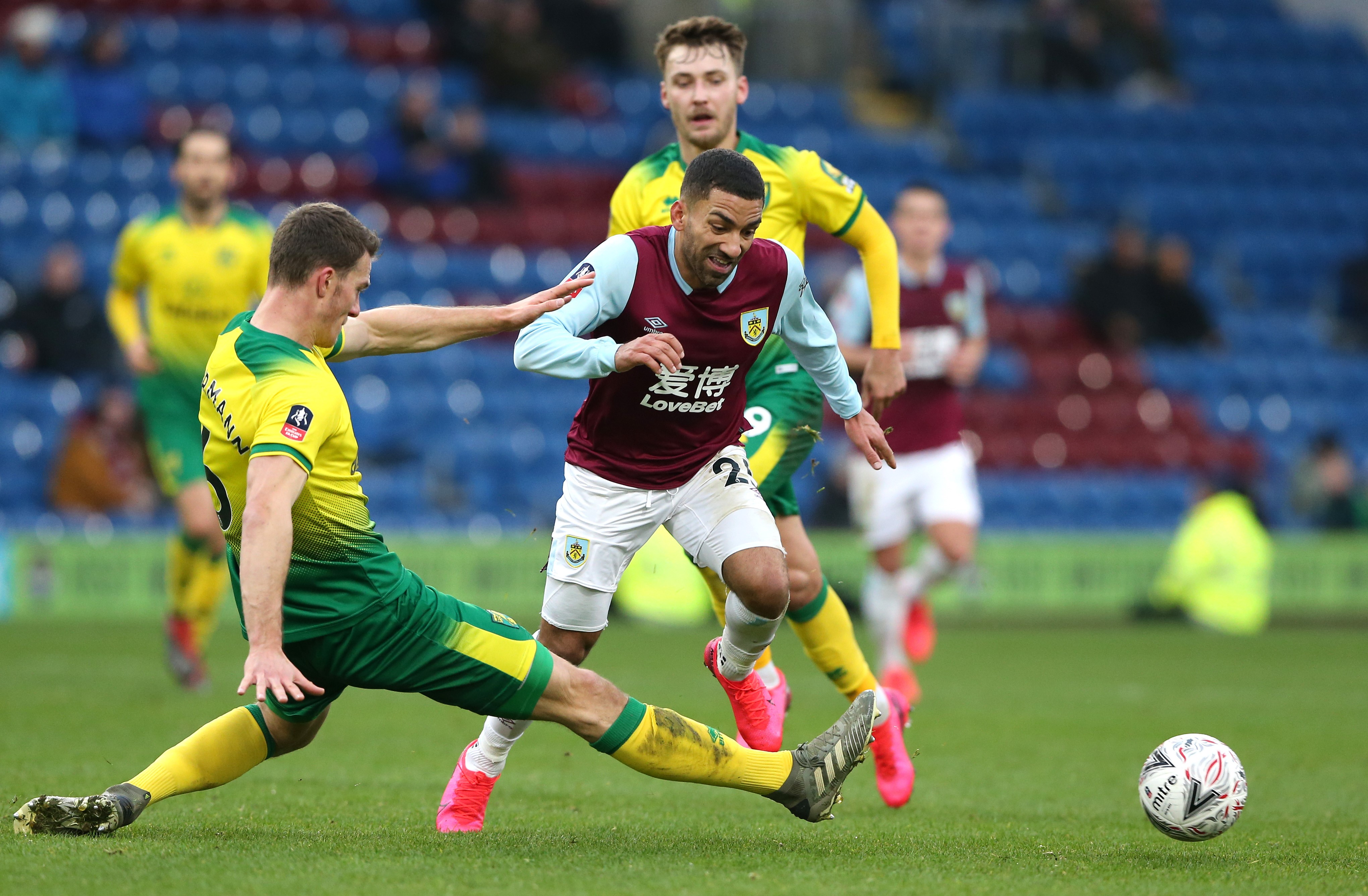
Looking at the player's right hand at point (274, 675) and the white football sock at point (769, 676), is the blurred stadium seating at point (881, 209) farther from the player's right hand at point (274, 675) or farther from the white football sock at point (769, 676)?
the player's right hand at point (274, 675)

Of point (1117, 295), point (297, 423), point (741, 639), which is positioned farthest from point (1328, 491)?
point (297, 423)

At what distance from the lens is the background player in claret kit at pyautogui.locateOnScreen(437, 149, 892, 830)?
509 centimetres

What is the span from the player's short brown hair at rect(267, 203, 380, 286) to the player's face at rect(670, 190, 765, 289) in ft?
3.43

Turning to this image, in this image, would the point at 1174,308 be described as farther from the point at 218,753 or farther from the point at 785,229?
the point at 218,753

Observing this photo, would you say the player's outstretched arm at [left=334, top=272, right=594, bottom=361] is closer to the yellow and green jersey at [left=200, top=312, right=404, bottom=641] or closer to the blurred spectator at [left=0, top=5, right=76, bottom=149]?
the yellow and green jersey at [left=200, top=312, right=404, bottom=641]

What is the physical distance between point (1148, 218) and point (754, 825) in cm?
1795

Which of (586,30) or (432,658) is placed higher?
(586,30)

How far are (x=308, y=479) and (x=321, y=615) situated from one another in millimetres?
390

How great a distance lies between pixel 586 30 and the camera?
67.8 ft

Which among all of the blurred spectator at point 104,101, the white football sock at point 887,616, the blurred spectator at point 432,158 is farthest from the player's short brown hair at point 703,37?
the blurred spectator at point 104,101

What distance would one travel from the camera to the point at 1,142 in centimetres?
1656

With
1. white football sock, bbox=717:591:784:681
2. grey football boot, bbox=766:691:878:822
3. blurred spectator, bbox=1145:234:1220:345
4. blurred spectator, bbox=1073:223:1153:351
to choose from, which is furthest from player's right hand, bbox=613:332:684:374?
blurred spectator, bbox=1145:234:1220:345

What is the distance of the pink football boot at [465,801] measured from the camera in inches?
202

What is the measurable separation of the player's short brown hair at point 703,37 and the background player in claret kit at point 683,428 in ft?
3.75
